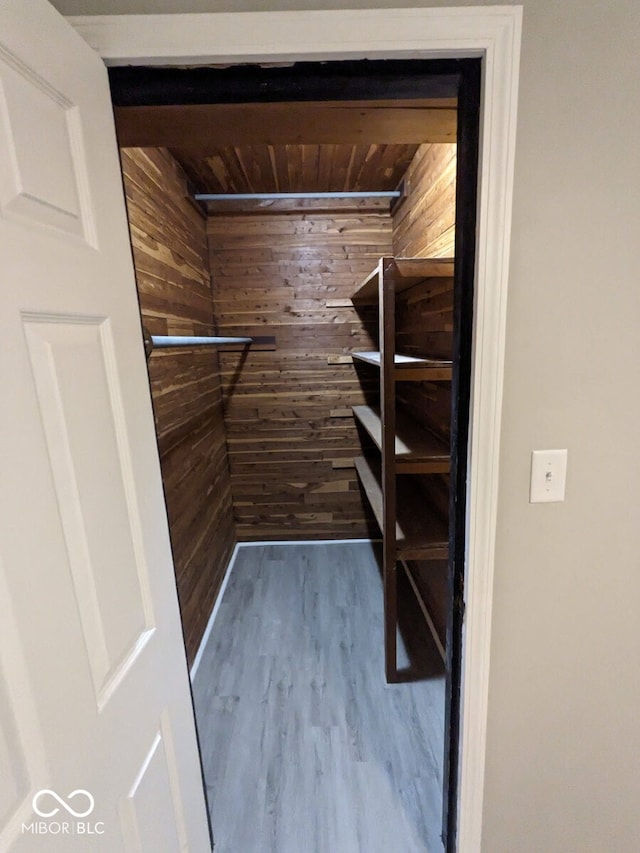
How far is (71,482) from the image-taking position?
22.9 inches

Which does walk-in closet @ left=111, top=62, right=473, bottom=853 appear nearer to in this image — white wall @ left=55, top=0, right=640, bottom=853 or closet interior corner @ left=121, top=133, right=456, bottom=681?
closet interior corner @ left=121, top=133, right=456, bottom=681

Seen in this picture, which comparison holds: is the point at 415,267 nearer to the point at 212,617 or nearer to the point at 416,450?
the point at 416,450

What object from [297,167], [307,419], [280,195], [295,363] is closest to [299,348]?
[295,363]

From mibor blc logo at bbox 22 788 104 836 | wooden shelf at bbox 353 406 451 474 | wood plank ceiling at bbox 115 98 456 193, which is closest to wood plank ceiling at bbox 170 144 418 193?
wood plank ceiling at bbox 115 98 456 193

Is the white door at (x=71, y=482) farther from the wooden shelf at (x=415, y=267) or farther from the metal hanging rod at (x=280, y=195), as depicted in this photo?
the metal hanging rod at (x=280, y=195)

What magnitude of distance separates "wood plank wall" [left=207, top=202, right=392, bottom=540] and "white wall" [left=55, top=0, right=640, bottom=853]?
2158 mm

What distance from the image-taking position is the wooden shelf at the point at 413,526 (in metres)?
1.67

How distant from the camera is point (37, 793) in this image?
1.62ft

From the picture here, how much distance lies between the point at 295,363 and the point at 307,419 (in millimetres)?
440

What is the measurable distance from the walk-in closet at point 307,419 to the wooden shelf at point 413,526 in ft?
0.04

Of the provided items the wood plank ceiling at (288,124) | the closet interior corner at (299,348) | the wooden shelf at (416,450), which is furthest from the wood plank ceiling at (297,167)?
the wooden shelf at (416,450)

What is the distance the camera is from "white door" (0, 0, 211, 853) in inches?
18.9

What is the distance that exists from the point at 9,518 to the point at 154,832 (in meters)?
0.76

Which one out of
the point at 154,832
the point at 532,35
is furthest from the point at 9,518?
the point at 532,35
